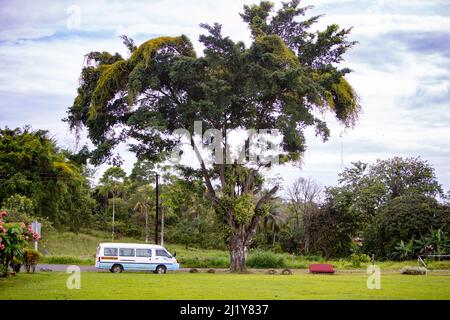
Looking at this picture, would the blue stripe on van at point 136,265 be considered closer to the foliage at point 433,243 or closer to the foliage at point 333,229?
the foliage at point 433,243

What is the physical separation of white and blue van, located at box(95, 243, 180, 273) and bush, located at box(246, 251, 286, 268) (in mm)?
8951

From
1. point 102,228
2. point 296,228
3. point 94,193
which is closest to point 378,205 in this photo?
point 296,228

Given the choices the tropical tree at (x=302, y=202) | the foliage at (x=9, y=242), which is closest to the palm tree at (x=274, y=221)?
the tropical tree at (x=302, y=202)

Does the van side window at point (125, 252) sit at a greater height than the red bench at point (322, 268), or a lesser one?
greater

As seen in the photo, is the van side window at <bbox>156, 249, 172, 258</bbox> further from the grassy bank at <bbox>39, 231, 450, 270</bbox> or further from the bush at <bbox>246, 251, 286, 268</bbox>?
the bush at <bbox>246, 251, 286, 268</bbox>

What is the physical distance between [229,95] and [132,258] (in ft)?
36.9

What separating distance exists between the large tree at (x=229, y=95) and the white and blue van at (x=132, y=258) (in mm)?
4477

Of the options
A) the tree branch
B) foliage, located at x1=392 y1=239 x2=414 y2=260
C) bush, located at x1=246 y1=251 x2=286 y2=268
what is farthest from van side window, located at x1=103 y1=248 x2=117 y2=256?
foliage, located at x1=392 y1=239 x2=414 y2=260

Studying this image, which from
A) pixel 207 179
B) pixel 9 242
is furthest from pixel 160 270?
pixel 9 242

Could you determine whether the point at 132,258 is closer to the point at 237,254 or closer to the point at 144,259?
the point at 144,259

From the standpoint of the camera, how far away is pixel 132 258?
→ 35.2 m

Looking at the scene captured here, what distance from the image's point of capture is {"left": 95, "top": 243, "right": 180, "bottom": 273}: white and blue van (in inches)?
1364

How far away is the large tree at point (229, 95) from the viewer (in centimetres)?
3388
